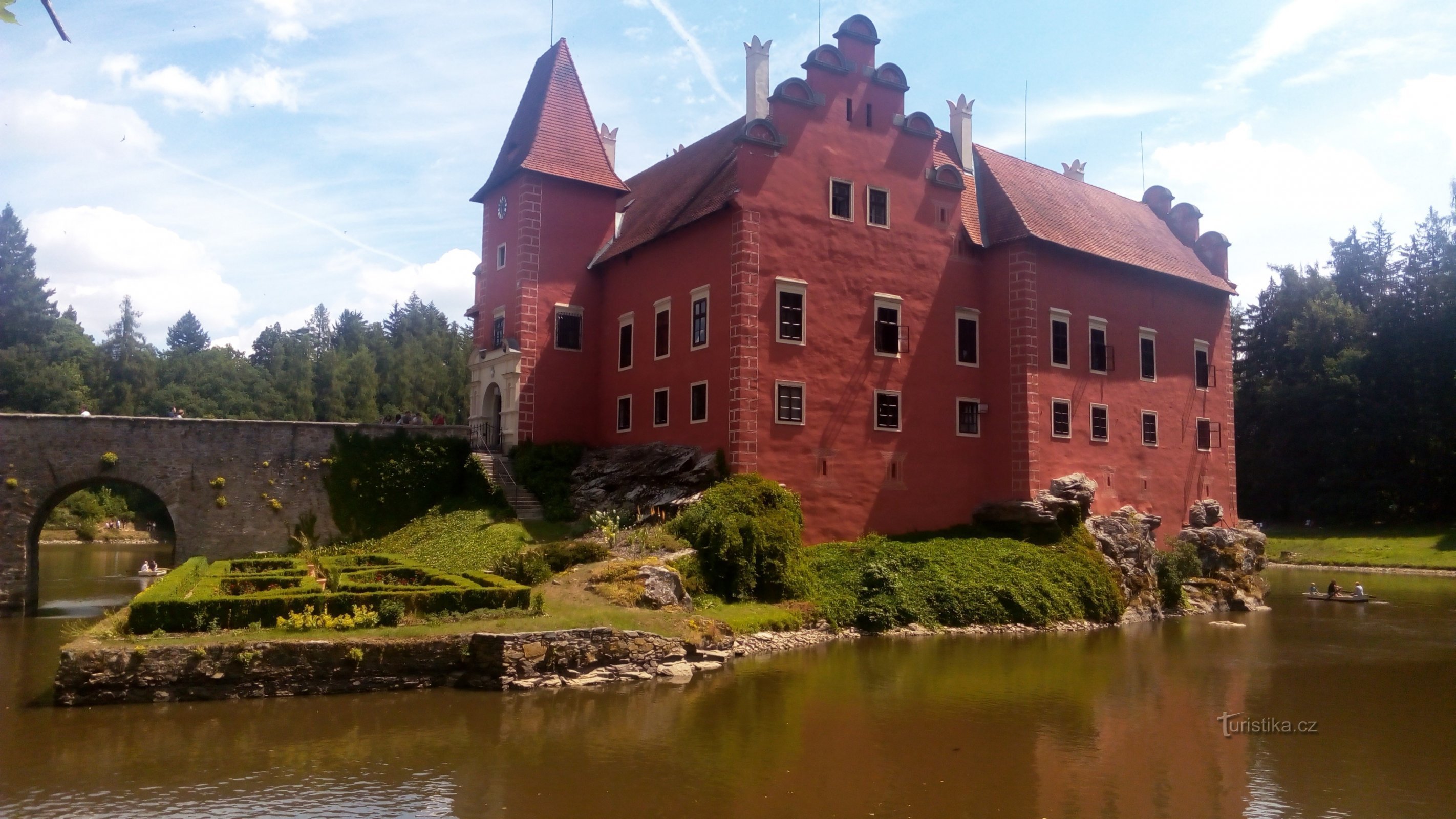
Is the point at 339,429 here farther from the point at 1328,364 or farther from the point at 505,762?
the point at 1328,364

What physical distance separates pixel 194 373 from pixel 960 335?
69535mm

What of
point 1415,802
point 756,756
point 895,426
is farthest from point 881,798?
point 895,426

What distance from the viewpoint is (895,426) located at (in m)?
30.4

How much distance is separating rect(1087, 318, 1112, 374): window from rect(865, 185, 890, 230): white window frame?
8351 millimetres

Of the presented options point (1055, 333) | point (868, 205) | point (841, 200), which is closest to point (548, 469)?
point (841, 200)

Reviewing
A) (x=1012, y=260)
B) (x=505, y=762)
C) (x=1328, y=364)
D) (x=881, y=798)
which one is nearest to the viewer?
(x=881, y=798)

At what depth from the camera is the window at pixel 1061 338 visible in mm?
32844

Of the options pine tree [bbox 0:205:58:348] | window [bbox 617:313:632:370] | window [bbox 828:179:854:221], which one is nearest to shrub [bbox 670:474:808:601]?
window [bbox 617:313:632:370]

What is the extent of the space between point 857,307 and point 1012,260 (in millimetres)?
6059

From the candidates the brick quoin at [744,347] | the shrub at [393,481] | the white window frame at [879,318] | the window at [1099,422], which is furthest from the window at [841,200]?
the shrub at [393,481]

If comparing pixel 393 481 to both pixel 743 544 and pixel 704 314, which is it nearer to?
pixel 704 314

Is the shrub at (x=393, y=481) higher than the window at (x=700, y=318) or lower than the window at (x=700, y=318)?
lower

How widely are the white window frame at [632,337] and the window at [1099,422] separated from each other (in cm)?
1534

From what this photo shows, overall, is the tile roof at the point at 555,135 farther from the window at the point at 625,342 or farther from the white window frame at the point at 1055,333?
the white window frame at the point at 1055,333
